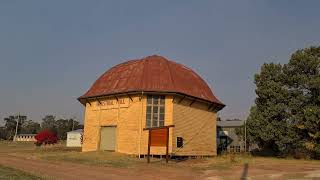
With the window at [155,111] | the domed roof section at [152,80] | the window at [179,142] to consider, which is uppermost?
the domed roof section at [152,80]

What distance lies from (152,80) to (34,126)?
124 m

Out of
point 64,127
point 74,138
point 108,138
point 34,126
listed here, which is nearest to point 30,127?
point 34,126

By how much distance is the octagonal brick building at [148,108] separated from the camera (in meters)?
30.5

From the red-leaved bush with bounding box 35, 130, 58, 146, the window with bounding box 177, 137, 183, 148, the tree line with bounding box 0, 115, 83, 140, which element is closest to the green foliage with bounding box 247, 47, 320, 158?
the window with bounding box 177, 137, 183, 148

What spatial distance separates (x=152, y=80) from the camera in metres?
31.9

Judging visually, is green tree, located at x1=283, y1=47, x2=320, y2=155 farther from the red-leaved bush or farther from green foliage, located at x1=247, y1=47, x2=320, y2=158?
the red-leaved bush

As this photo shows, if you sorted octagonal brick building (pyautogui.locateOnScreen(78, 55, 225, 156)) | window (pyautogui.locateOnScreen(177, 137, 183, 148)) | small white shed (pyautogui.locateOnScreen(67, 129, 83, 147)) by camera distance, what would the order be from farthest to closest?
small white shed (pyautogui.locateOnScreen(67, 129, 83, 147)), octagonal brick building (pyautogui.locateOnScreen(78, 55, 225, 156)), window (pyautogui.locateOnScreen(177, 137, 183, 148))

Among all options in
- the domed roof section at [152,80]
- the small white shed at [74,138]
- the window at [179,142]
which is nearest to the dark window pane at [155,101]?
the domed roof section at [152,80]

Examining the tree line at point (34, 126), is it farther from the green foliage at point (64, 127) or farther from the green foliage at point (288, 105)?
the green foliage at point (288, 105)

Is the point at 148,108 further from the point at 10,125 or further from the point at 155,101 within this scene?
the point at 10,125

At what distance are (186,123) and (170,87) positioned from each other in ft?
11.3

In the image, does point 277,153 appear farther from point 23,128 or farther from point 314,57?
point 23,128

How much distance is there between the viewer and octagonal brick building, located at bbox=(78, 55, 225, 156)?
3055cm

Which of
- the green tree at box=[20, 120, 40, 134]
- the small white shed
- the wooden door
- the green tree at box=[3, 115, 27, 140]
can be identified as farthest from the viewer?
the green tree at box=[20, 120, 40, 134]
